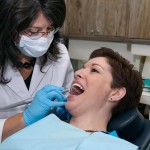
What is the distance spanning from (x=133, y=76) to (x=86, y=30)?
133 cm

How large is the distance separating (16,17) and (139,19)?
1214 millimetres

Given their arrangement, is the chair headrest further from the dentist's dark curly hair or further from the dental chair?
the dentist's dark curly hair

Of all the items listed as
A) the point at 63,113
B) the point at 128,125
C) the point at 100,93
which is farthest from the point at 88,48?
the point at 128,125

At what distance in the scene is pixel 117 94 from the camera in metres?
1.35

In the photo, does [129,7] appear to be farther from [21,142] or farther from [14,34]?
[21,142]

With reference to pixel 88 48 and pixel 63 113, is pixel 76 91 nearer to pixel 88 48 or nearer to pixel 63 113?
pixel 63 113

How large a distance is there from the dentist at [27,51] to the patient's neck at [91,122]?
0.16 m

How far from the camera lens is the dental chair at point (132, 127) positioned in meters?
1.27

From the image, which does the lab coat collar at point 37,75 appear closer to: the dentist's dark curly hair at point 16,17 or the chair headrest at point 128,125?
the dentist's dark curly hair at point 16,17

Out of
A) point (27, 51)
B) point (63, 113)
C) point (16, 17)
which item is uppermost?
point (16, 17)

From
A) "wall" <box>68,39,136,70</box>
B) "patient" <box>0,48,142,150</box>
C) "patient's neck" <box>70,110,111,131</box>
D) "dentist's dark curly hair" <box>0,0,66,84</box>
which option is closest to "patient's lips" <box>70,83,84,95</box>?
"patient" <box>0,48,142,150</box>

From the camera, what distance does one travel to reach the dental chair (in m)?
1.27

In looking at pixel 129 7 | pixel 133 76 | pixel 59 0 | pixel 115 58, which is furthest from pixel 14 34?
pixel 129 7

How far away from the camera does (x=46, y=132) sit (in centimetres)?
113
